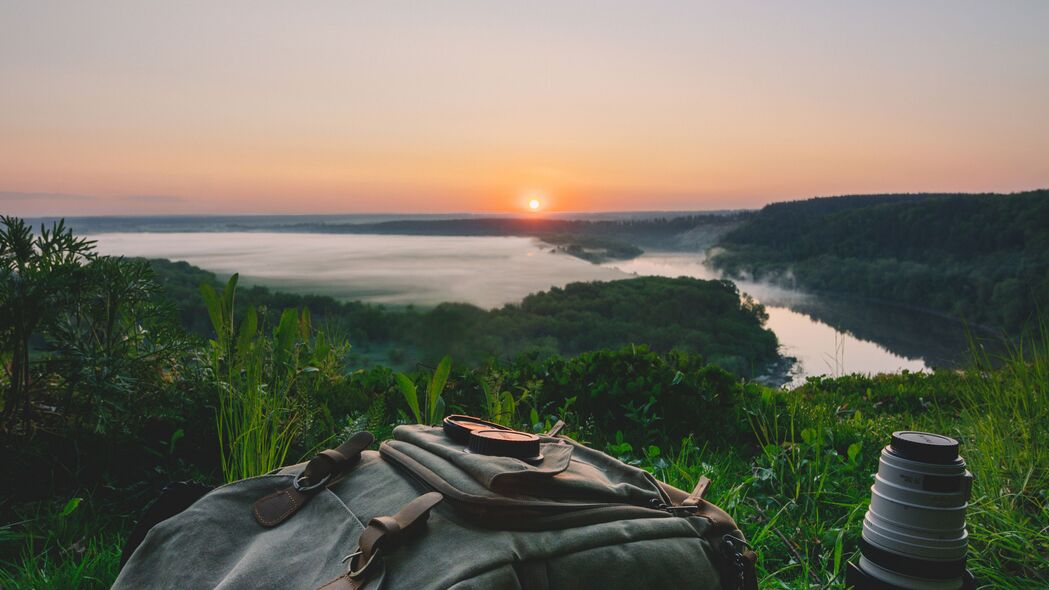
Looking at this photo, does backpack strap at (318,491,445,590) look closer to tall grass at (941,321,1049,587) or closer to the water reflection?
tall grass at (941,321,1049,587)

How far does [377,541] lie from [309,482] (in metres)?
0.47

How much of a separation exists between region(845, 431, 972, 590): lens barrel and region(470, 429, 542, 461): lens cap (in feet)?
2.32

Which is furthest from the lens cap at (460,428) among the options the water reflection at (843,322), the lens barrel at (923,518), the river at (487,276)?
the water reflection at (843,322)

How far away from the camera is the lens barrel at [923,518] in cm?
113

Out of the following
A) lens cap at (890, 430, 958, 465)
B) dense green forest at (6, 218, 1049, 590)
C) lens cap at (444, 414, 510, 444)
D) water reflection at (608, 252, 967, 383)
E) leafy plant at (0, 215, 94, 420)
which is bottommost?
water reflection at (608, 252, 967, 383)

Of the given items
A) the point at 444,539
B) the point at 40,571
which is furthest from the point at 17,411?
the point at 444,539

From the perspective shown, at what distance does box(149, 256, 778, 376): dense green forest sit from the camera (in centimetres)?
545

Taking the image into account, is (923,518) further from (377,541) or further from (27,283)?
(27,283)

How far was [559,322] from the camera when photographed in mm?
12203

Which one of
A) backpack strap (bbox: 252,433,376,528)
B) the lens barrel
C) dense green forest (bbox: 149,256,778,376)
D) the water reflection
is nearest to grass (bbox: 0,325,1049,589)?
the lens barrel

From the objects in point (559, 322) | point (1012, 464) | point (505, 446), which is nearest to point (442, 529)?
point (505, 446)

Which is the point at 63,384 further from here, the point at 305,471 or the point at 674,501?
the point at 674,501

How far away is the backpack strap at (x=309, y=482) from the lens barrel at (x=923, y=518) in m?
1.19

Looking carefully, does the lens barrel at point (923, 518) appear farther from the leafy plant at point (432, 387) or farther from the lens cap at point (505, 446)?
the leafy plant at point (432, 387)
